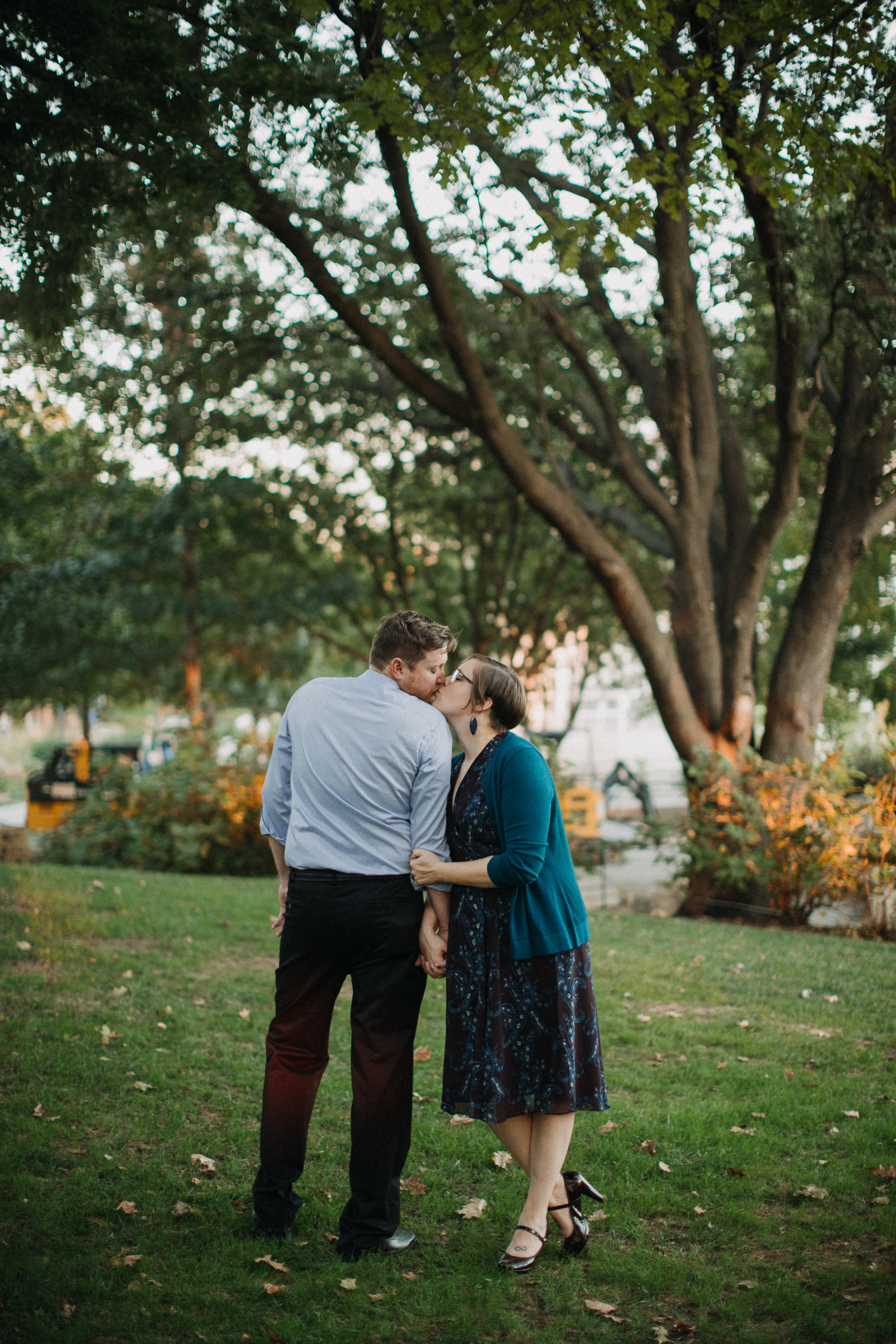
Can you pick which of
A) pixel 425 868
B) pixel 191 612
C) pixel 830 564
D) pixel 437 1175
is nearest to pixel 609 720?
pixel 191 612

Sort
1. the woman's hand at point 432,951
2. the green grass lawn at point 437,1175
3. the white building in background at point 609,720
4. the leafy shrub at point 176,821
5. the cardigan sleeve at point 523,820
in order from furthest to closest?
the white building in background at point 609,720 < the leafy shrub at point 176,821 < the woman's hand at point 432,951 < the cardigan sleeve at point 523,820 < the green grass lawn at point 437,1175

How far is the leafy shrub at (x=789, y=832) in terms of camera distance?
29.6ft

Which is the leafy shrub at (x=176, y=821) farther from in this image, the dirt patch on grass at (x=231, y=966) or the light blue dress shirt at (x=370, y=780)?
the light blue dress shirt at (x=370, y=780)

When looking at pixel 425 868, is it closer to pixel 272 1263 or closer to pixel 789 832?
pixel 272 1263

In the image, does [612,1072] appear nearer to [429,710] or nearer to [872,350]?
[429,710]

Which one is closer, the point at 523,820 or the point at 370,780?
the point at 523,820

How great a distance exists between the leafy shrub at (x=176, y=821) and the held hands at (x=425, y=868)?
29.4 ft

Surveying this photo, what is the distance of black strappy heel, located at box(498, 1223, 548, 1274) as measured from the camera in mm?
3283

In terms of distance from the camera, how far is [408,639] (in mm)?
3387

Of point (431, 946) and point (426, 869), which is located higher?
point (426, 869)

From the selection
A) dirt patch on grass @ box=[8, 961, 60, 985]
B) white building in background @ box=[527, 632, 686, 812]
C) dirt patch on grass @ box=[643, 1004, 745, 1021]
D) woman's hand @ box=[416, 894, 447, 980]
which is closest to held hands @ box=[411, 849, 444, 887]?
woman's hand @ box=[416, 894, 447, 980]

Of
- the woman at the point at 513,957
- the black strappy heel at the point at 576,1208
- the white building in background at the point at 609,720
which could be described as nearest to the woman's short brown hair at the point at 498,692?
the woman at the point at 513,957

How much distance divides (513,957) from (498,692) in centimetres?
87

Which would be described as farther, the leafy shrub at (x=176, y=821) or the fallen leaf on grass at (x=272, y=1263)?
the leafy shrub at (x=176, y=821)
